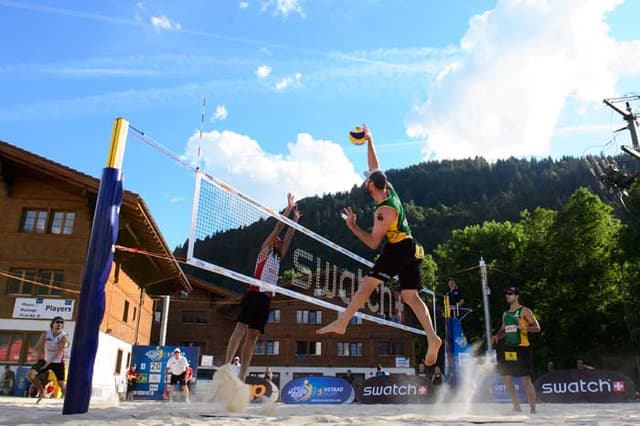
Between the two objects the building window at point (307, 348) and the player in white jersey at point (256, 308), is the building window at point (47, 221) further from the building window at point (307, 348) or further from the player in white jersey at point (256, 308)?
the building window at point (307, 348)

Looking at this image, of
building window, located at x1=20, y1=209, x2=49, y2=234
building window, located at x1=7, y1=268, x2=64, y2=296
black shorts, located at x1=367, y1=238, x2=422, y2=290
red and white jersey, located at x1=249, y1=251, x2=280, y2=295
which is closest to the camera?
black shorts, located at x1=367, y1=238, x2=422, y2=290

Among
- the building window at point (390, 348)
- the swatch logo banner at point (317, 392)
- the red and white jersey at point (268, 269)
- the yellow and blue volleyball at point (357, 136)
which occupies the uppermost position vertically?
the yellow and blue volleyball at point (357, 136)

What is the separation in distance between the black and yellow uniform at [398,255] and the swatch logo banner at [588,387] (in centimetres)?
1035

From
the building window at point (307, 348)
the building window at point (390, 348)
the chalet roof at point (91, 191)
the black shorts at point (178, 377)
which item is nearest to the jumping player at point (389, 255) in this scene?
the black shorts at point (178, 377)

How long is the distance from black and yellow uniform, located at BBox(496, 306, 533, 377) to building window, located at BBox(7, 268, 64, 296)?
54.8ft

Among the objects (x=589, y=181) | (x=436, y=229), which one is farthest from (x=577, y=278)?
(x=589, y=181)

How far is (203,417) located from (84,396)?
3.90 feet

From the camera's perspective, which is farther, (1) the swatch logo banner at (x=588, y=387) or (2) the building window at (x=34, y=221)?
(2) the building window at (x=34, y=221)

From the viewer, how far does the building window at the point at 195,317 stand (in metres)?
38.4

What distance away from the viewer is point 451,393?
13.2 meters

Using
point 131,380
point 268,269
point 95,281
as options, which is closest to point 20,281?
point 131,380

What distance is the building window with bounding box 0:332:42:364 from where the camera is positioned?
18.5 metres

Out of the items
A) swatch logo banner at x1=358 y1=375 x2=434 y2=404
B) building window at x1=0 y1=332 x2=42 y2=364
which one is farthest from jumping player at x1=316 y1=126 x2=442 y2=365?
building window at x1=0 y1=332 x2=42 y2=364

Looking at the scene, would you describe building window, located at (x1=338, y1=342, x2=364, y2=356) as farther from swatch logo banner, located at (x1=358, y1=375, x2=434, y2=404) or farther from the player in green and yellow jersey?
the player in green and yellow jersey
